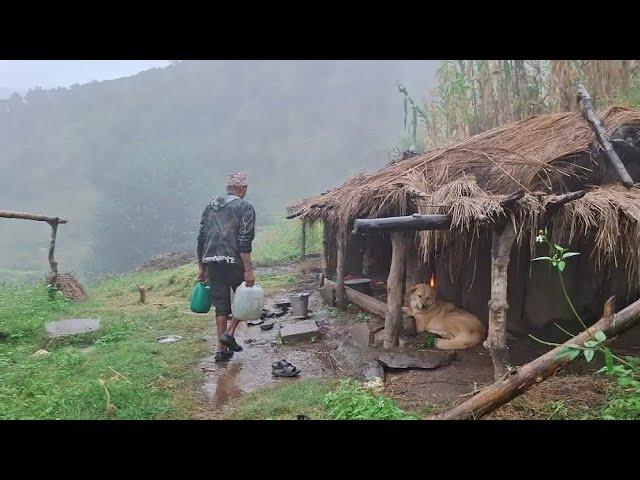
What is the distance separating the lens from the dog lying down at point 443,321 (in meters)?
6.64

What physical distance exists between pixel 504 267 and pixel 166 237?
27.5 meters

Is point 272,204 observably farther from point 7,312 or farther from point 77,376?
point 77,376

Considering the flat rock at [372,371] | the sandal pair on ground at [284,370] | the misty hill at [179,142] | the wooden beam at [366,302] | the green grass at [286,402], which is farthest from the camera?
the misty hill at [179,142]

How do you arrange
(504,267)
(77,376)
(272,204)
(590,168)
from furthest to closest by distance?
(272,204) → (590,168) → (77,376) → (504,267)

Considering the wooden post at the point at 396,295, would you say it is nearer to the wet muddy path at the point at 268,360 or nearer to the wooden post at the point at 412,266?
the wet muddy path at the point at 268,360

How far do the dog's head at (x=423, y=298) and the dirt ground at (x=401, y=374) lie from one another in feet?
3.08

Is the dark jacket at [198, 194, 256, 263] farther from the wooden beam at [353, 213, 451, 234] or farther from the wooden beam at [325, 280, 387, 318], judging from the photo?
the wooden beam at [325, 280, 387, 318]

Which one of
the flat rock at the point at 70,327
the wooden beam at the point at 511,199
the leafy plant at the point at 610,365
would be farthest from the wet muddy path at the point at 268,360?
the leafy plant at the point at 610,365

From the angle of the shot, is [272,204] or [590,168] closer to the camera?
[590,168]

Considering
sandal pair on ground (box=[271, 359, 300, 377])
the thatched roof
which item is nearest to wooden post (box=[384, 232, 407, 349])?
the thatched roof

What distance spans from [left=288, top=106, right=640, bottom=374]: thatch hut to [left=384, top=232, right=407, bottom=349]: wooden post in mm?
15

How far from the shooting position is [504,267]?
17.8ft
